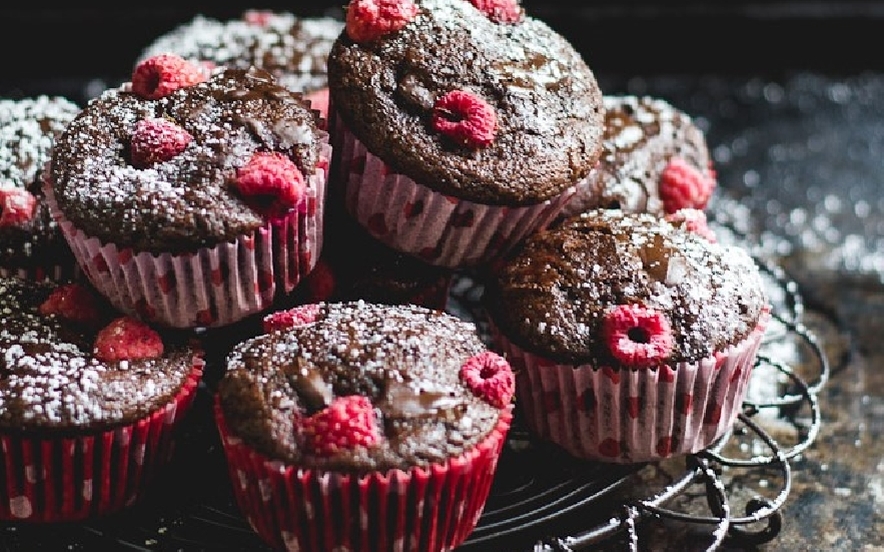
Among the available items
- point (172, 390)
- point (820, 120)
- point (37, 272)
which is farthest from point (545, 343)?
point (820, 120)

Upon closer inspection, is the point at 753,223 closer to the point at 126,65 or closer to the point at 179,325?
the point at 179,325

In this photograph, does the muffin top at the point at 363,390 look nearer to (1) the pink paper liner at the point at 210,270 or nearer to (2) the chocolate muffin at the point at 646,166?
(1) the pink paper liner at the point at 210,270

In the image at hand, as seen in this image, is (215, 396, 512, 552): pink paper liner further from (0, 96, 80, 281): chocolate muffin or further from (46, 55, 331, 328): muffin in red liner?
(0, 96, 80, 281): chocolate muffin

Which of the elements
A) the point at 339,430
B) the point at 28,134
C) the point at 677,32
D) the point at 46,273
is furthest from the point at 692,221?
the point at 677,32

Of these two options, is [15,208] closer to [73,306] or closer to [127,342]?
[73,306]

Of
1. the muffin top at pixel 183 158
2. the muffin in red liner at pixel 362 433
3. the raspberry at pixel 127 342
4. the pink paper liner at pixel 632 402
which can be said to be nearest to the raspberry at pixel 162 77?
the muffin top at pixel 183 158

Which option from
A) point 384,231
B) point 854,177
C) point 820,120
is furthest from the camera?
point 820,120
